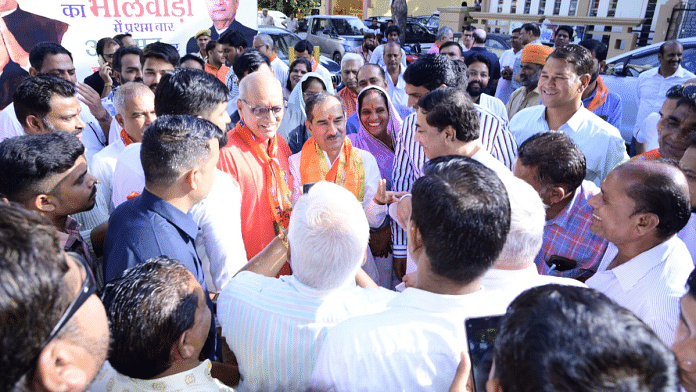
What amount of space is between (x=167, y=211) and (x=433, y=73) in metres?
2.32

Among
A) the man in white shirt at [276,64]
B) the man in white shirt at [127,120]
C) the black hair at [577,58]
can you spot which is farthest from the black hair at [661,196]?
the man in white shirt at [276,64]

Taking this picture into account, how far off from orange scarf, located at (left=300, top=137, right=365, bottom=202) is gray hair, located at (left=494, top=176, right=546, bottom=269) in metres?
1.49

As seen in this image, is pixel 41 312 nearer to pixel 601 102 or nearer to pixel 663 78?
pixel 601 102

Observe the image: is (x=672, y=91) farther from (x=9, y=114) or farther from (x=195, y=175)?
(x=9, y=114)

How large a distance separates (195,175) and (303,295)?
0.73 metres

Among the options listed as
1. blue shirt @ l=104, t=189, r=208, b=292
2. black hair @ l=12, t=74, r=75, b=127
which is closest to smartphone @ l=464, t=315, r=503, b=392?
blue shirt @ l=104, t=189, r=208, b=292

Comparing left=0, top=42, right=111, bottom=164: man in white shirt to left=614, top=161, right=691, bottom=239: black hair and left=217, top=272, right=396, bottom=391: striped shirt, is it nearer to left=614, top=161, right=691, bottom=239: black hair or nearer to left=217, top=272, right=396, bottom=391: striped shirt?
left=217, top=272, right=396, bottom=391: striped shirt

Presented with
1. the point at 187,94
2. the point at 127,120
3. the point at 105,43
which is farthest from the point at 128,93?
the point at 105,43

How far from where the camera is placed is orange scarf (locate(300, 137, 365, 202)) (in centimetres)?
282

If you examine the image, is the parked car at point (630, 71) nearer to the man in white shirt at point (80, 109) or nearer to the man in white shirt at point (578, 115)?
the man in white shirt at point (578, 115)

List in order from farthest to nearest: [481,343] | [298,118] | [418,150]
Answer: [298,118]
[418,150]
[481,343]

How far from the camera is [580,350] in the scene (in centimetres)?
71

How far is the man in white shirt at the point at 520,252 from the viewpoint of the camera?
1.37 metres

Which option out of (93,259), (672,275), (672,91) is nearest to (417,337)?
(672,275)
